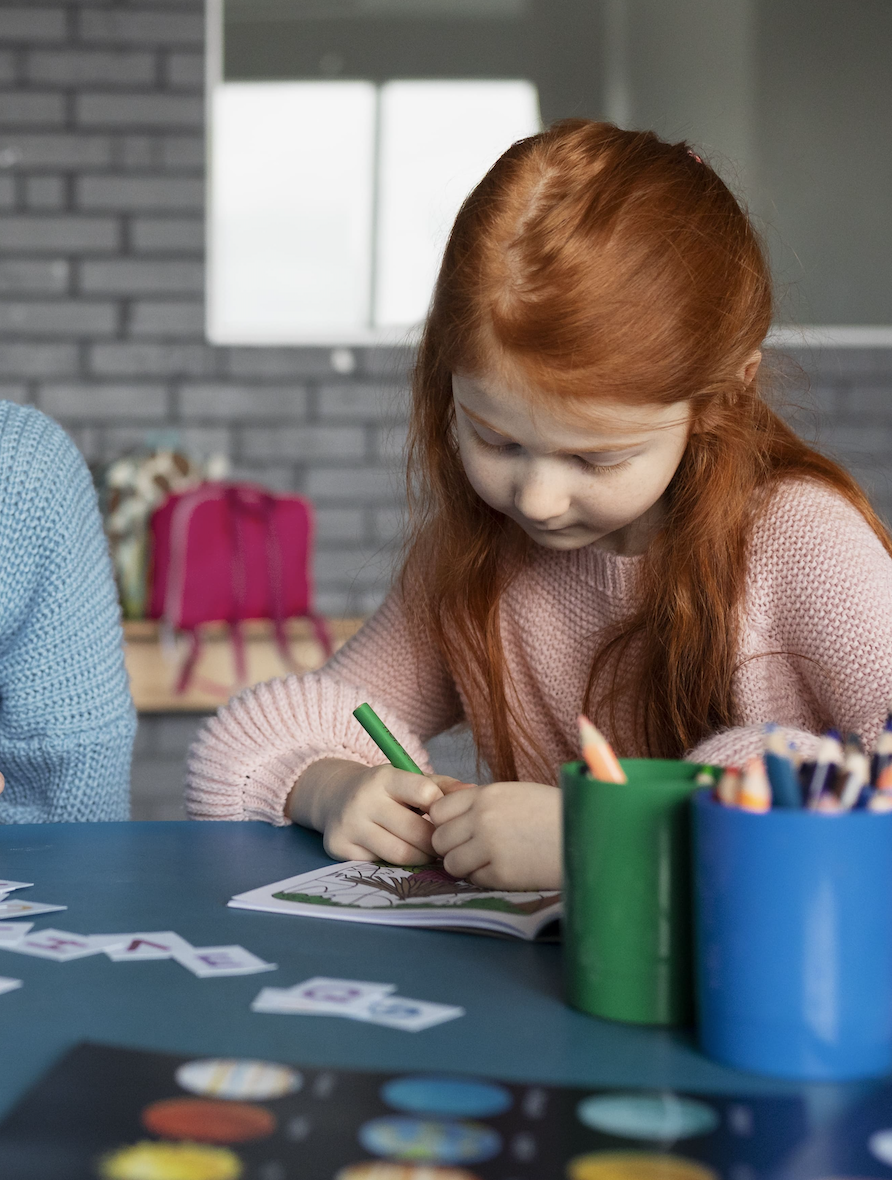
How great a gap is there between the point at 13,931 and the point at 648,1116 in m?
0.38

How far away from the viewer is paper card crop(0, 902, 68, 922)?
0.75m

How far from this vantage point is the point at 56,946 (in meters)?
0.69

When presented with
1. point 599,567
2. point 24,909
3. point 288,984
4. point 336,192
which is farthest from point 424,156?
point 288,984

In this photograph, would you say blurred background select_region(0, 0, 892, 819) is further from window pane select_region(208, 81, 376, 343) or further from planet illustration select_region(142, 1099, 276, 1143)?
planet illustration select_region(142, 1099, 276, 1143)

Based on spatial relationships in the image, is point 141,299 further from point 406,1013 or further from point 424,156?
point 406,1013

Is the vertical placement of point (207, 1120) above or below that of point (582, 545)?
below

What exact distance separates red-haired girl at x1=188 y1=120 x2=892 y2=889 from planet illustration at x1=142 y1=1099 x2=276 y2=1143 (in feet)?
1.09

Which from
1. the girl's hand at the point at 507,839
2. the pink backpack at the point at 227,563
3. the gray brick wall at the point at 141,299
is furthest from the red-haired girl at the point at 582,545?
the gray brick wall at the point at 141,299

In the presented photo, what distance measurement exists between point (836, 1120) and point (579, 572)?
0.73 metres

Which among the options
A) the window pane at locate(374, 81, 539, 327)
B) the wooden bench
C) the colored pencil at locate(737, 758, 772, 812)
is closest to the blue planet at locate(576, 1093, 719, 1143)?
the colored pencil at locate(737, 758, 772, 812)

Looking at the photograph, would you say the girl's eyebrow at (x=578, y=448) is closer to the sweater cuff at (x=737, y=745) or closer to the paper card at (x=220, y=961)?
the sweater cuff at (x=737, y=745)

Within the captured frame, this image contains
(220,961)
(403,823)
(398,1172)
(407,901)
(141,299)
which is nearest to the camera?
(398,1172)

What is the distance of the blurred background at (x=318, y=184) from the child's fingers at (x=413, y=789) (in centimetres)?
203

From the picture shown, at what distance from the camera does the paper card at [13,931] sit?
0.70m
